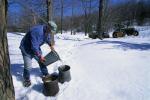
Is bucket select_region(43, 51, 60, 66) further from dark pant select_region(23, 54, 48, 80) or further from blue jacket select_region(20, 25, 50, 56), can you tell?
blue jacket select_region(20, 25, 50, 56)

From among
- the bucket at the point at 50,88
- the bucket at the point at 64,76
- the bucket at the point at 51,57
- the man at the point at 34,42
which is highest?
the man at the point at 34,42

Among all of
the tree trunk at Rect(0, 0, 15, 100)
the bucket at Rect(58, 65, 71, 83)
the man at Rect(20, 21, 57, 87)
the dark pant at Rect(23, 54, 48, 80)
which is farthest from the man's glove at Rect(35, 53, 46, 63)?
the tree trunk at Rect(0, 0, 15, 100)

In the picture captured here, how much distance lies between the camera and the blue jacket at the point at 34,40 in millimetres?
6297

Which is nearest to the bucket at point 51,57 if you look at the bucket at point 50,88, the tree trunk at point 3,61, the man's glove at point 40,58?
the man's glove at point 40,58

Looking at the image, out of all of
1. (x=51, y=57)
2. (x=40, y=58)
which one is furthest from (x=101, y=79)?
(x=40, y=58)

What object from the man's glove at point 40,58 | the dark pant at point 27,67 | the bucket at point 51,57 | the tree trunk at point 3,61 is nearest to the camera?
the tree trunk at point 3,61

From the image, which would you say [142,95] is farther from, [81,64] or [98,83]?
[81,64]

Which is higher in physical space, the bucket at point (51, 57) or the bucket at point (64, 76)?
the bucket at point (51, 57)

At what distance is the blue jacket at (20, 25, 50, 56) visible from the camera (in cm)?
630

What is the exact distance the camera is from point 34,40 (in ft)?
20.6

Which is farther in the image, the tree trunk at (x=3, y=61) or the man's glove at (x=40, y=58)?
the man's glove at (x=40, y=58)

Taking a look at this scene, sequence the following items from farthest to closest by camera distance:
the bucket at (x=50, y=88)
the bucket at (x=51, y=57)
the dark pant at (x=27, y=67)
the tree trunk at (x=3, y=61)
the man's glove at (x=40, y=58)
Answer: the bucket at (x=51, y=57)
the dark pant at (x=27, y=67)
the man's glove at (x=40, y=58)
the bucket at (x=50, y=88)
the tree trunk at (x=3, y=61)

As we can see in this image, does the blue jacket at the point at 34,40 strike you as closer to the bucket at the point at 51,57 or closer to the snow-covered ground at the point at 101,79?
the bucket at the point at 51,57

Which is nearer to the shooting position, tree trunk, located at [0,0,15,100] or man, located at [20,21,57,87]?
tree trunk, located at [0,0,15,100]
